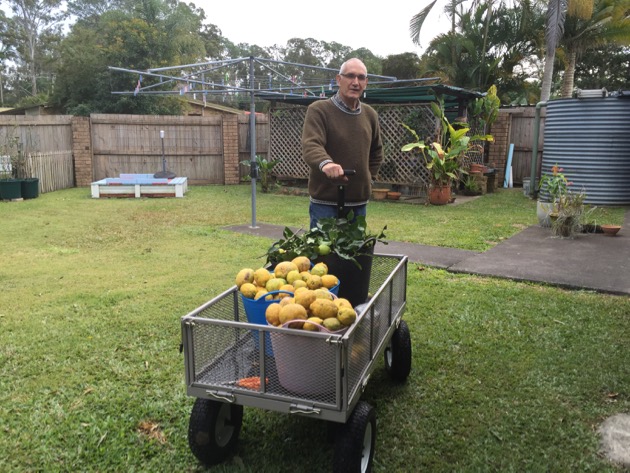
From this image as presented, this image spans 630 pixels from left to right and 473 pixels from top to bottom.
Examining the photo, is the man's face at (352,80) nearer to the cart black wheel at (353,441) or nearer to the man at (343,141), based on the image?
the man at (343,141)

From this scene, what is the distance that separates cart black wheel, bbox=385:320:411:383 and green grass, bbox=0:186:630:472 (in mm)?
90

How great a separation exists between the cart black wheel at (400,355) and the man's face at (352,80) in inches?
60.0

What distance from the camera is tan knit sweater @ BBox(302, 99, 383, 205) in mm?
3438

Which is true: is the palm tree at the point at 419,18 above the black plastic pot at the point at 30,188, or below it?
above

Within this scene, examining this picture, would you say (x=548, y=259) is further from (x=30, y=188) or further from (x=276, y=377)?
(x=30, y=188)

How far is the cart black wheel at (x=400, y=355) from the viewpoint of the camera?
3074mm

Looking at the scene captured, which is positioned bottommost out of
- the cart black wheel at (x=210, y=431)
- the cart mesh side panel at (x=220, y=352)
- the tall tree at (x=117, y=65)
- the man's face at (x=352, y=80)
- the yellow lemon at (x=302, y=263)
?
the cart black wheel at (x=210, y=431)

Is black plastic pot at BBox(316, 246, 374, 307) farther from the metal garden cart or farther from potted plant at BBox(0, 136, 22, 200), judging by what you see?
potted plant at BBox(0, 136, 22, 200)

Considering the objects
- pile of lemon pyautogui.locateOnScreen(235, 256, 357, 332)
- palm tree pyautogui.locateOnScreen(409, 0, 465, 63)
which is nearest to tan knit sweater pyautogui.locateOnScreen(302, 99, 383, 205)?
pile of lemon pyautogui.locateOnScreen(235, 256, 357, 332)

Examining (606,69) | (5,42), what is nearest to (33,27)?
(5,42)

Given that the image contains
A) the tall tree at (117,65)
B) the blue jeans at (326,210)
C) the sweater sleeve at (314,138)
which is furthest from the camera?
the tall tree at (117,65)

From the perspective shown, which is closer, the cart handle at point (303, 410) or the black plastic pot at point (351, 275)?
the cart handle at point (303, 410)

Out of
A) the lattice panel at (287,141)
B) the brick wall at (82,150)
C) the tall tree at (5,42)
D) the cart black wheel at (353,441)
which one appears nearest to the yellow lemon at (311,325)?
the cart black wheel at (353,441)

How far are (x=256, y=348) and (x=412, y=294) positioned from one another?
8.43 feet
